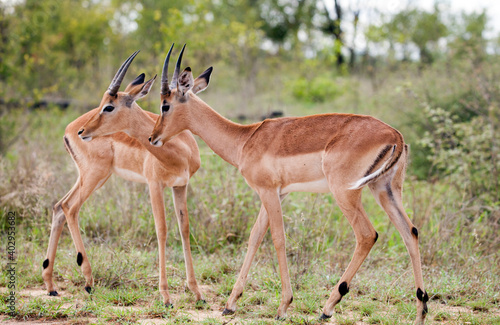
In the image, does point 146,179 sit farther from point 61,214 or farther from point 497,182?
point 497,182

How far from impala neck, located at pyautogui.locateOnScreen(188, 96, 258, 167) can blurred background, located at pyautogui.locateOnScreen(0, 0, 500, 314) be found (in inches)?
41.8

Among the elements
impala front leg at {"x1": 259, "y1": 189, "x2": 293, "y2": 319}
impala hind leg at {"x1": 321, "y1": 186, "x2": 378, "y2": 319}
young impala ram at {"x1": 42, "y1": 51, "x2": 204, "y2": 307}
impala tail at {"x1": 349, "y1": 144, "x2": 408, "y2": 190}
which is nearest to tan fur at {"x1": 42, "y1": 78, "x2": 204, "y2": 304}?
young impala ram at {"x1": 42, "y1": 51, "x2": 204, "y2": 307}

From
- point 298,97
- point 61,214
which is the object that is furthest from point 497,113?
point 298,97

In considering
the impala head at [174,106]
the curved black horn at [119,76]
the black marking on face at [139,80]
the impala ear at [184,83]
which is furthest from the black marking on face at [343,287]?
the black marking on face at [139,80]

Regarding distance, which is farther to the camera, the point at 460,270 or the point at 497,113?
the point at 497,113

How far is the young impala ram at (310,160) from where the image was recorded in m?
3.50

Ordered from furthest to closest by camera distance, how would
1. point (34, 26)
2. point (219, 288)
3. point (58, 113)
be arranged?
point (58, 113) < point (34, 26) < point (219, 288)

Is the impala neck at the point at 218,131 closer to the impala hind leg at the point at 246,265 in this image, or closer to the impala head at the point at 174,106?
the impala head at the point at 174,106

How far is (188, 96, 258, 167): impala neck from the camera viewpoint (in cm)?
408

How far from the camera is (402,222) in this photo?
3684 mm

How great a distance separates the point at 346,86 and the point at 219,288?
12.1m

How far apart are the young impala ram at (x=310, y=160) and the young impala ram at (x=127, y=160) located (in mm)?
287

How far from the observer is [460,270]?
4723 mm

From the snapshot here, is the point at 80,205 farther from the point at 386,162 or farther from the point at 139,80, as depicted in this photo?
the point at 386,162
